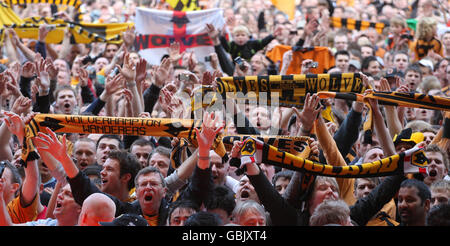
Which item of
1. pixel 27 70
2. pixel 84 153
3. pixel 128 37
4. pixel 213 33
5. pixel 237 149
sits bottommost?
pixel 84 153

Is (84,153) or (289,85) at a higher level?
(289,85)

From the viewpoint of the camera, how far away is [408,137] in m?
6.35

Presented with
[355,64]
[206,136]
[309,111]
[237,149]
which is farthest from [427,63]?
[206,136]

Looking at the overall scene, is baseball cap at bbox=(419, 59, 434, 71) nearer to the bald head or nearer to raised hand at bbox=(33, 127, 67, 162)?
raised hand at bbox=(33, 127, 67, 162)

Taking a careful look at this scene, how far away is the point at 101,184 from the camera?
6.06 metres

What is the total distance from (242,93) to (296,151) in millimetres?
1105

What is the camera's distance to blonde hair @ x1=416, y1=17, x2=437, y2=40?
36.3 feet

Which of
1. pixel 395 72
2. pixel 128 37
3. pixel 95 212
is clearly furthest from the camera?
pixel 128 37

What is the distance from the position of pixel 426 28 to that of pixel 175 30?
13.0ft

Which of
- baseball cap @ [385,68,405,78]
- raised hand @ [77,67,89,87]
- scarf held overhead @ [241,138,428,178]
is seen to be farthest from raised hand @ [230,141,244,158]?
baseball cap @ [385,68,405,78]

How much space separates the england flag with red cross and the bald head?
22.4 ft

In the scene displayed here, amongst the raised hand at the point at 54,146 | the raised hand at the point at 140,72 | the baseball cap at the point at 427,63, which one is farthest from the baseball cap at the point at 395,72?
the raised hand at the point at 54,146

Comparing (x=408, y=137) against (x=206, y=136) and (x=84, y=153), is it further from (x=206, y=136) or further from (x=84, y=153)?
(x=84, y=153)
